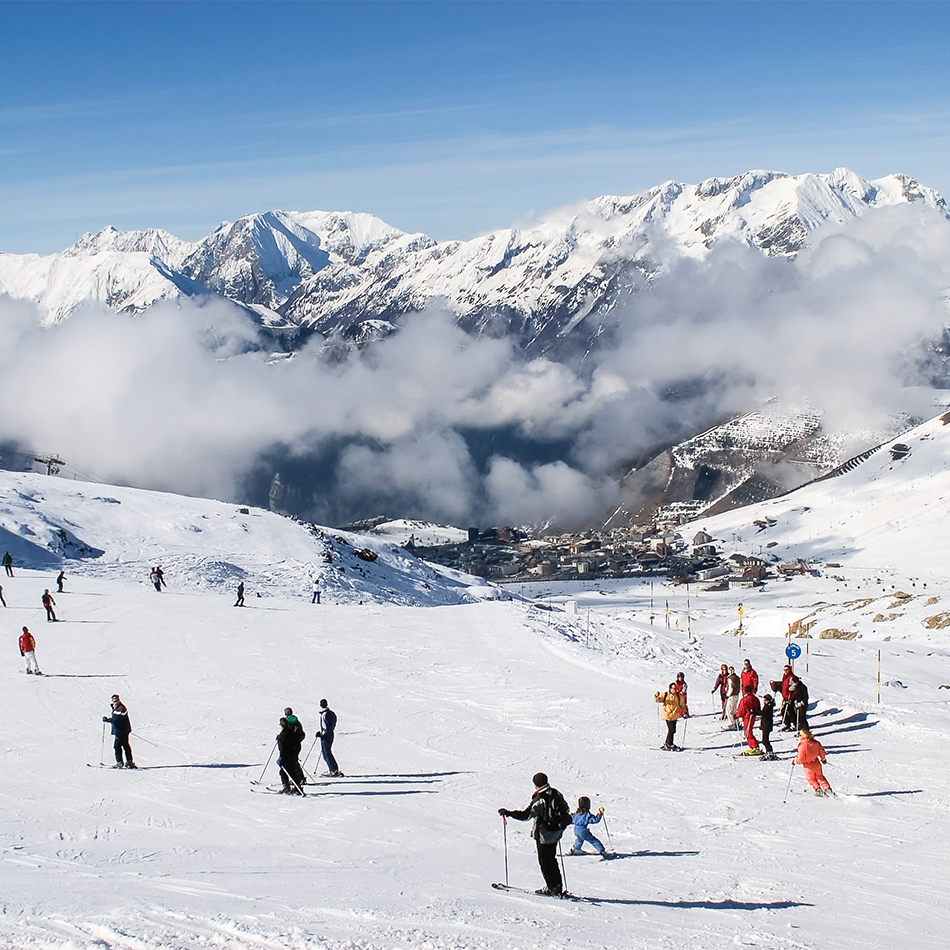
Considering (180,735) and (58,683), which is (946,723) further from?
(58,683)

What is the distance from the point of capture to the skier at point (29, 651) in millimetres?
29250

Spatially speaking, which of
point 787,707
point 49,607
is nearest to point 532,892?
point 787,707

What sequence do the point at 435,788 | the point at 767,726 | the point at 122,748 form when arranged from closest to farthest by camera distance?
the point at 435,788
the point at 122,748
the point at 767,726

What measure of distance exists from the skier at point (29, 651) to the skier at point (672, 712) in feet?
59.9

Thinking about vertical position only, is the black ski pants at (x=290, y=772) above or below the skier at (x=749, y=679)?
below

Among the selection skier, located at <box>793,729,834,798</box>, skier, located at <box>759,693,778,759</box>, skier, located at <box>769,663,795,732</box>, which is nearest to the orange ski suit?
skier, located at <box>793,729,834,798</box>

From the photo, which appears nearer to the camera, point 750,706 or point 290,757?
point 290,757

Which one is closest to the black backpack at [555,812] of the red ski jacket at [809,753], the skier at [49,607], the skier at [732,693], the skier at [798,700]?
the red ski jacket at [809,753]

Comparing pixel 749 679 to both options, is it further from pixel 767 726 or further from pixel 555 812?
pixel 555 812

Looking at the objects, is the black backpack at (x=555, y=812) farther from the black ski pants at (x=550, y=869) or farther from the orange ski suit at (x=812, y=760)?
the orange ski suit at (x=812, y=760)

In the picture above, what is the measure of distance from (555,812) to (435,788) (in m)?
6.91

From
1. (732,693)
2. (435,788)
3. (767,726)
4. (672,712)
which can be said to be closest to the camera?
(435,788)

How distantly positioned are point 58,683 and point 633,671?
1735cm

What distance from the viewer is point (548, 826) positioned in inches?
499
